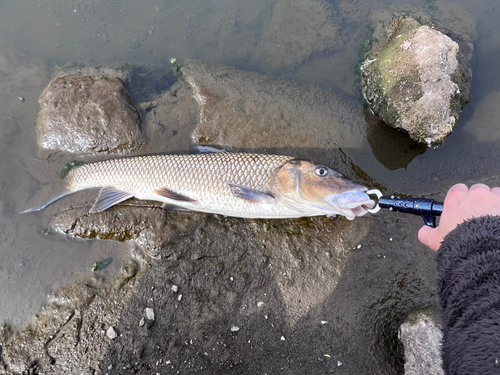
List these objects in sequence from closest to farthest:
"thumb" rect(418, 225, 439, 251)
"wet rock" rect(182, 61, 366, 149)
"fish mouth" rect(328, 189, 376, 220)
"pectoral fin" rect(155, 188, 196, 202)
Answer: "thumb" rect(418, 225, 439, 251) → "fish mouth" rect(328, 189, 376, 220) → "pectoral fin" rect(155, 188, 196, 202) → "wet rock" rect(182, 61, 366, 149)

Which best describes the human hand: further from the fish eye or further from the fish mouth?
the fish eye

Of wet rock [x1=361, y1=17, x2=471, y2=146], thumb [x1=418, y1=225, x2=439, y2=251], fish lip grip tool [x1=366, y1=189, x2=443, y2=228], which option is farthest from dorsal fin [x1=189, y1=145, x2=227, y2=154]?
thumb [x1=418, y1=225, x2=439, y2=251]

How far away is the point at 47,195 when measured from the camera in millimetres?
3738

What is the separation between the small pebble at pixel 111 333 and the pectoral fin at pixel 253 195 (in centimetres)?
194

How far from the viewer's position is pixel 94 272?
137 inches

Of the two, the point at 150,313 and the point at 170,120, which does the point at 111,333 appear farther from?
the point at 170,120

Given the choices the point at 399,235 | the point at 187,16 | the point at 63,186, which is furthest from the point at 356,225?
the point at 187,16

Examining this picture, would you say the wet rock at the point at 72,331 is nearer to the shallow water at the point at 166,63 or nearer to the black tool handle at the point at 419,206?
the shallow water at the point at 166,63

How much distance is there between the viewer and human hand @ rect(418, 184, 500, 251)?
1.95m

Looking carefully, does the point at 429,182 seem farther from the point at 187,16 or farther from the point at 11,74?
the point at 11,74

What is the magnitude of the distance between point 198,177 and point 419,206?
217 centimetres

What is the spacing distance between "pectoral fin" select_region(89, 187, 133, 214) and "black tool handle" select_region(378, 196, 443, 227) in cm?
282

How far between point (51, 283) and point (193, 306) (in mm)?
1744

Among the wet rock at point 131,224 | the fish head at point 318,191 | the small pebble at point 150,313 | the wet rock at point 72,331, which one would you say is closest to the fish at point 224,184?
the fish head at point 318,191
